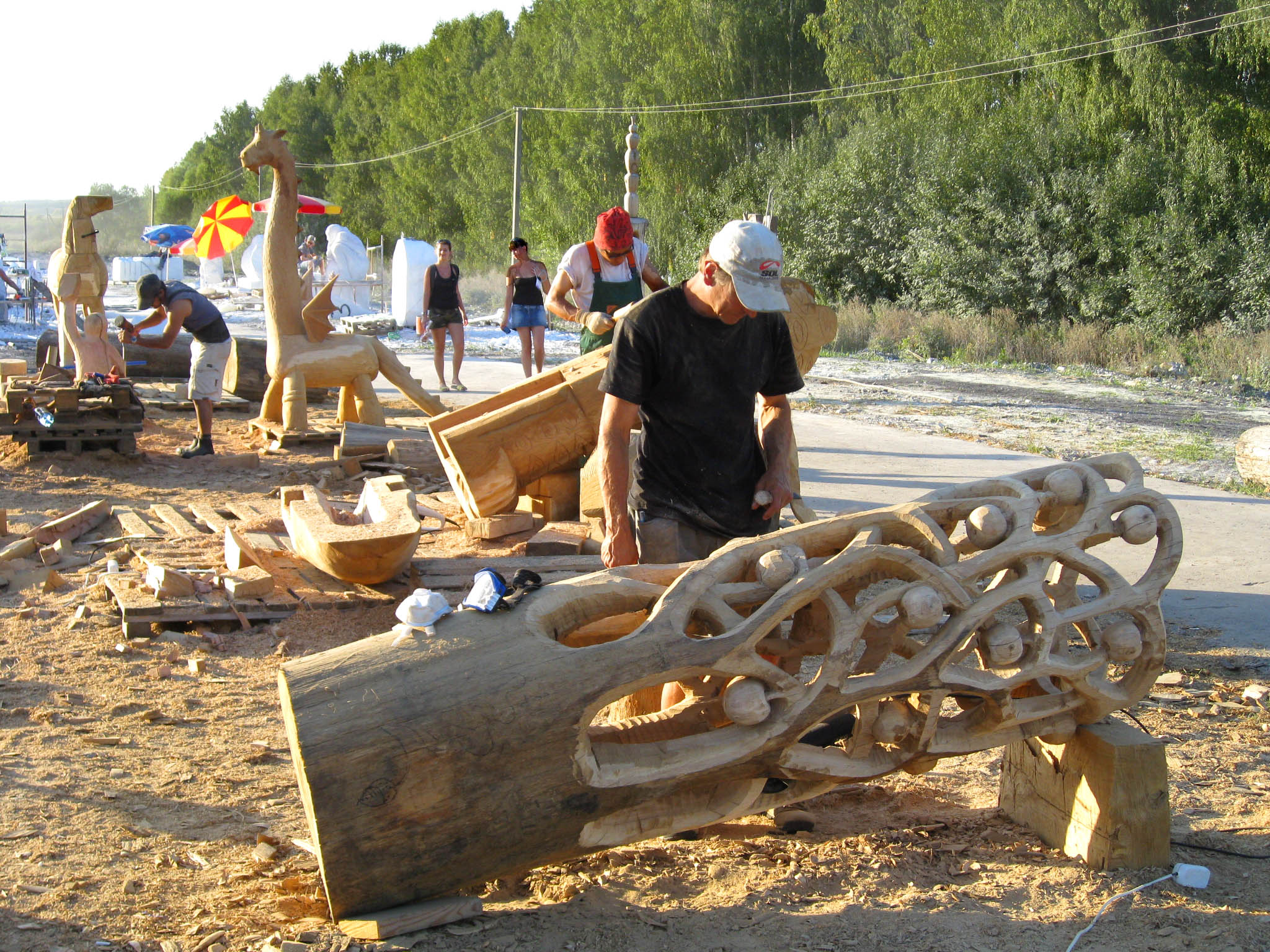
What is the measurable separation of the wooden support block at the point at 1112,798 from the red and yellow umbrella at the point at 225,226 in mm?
20382

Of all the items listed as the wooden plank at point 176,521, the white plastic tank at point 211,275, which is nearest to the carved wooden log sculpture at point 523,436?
the wooden plank at point 176,521

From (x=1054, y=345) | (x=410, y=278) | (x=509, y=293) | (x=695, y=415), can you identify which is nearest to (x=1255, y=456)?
(x=695, y=415)

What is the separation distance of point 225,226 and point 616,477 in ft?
66.2

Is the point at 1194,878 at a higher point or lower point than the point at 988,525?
lower

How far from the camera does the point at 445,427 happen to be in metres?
6.58

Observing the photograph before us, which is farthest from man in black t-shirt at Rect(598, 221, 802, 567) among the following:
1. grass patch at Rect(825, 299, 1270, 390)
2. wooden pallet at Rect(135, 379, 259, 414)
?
grass patch at Rect(825, 299, 1270, 390)

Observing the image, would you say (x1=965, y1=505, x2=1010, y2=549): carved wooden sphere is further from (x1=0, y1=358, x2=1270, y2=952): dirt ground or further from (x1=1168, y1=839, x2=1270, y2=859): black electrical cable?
(x1=1168, y1=839, x2=1270, y2=859): black electrical cable

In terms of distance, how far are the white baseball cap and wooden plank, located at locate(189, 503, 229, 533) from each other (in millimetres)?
4745

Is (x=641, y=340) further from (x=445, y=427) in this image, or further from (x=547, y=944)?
(x=445, y=427)

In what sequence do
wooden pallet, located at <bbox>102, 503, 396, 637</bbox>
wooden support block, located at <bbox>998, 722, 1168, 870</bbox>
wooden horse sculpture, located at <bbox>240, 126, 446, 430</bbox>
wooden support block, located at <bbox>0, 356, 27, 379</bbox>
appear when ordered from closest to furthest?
wooden support block, located at <bbox>998, 722, 1168, 870</bbox>
wooden pallet, located at <bbox>102, 503, 396, 637</bbox>
wooden horse sculpture, located at <bbox>240, 126, 446, 430</bbox>
wooden support block, located at <bbox>0, 356, 27, 379</bbox>

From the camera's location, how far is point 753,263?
3160 millimetres

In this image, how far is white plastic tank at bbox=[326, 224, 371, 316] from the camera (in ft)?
89.8

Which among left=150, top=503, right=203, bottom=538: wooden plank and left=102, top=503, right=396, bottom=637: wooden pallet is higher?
left=150, top=503, right=203, bottom=538: wooden plank

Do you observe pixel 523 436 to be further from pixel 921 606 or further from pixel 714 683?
pixel 921 606
